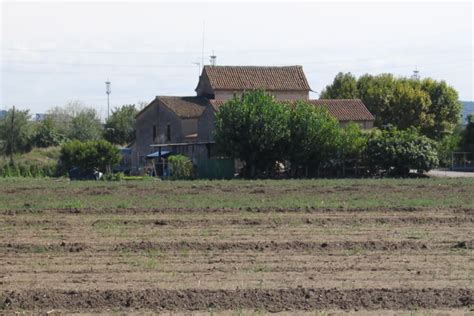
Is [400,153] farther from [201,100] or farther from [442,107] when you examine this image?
[442,107]

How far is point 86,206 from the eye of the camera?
97.1ft

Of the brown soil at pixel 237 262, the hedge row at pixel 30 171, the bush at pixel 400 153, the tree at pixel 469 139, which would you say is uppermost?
the tree at pixel 469 139

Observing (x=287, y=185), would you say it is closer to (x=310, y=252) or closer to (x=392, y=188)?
(x=392, y=188)

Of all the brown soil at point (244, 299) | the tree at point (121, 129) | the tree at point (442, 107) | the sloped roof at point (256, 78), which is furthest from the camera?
the tree at point (121, 129)

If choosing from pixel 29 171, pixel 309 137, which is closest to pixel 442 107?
pixel 309 137

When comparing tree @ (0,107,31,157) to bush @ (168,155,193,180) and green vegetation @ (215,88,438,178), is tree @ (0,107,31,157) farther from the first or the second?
green vegetation @ (215,88,438,178)

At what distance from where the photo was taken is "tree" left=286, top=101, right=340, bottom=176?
184 feet

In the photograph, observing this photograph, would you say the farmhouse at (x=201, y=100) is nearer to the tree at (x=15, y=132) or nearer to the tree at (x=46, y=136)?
the tree at (x=15, y=132)

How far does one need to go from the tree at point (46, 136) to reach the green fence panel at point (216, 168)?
42908 millimetres

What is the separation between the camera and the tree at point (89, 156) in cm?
6419

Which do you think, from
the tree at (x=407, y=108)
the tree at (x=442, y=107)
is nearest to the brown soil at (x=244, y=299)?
the tree at (x=407, y=108)

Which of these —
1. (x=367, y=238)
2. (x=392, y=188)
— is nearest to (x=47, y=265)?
(x=367, y=238)

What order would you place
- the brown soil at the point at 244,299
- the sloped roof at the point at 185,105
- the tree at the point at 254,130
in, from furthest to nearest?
1. the sloped roof at the point at 185,105
2. the tree at the point at 254,130
3. the brown soil at the point at 244,299

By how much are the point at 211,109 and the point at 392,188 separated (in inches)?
1169
